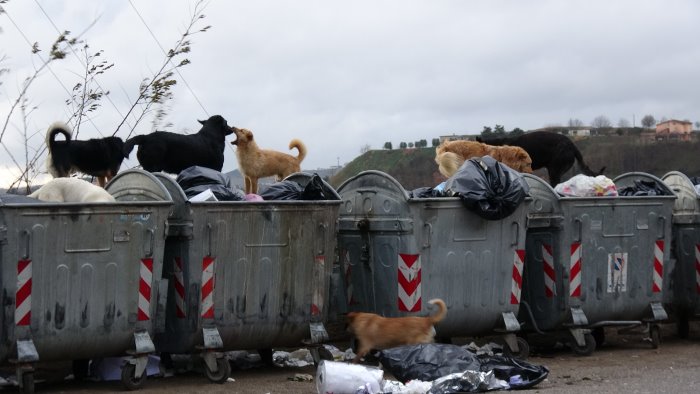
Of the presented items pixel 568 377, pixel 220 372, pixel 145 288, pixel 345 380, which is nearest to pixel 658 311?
pixel 568 377

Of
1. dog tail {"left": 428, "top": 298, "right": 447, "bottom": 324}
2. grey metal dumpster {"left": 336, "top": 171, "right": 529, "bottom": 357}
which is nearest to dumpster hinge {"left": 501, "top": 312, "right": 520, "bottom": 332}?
grey metal dumpster {"left": 336, "top": 171, "right": 529, "bottom": 357}

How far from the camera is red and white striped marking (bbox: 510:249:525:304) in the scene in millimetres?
10461

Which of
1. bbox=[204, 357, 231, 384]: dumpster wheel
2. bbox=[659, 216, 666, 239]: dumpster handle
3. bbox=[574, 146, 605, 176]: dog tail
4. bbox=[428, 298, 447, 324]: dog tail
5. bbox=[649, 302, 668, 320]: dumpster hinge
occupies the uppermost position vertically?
bbox=[574, 146, 605, 176]: dog tail

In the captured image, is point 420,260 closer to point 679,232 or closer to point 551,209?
point 551,209

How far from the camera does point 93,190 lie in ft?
28.1

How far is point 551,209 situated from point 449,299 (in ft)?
4.88

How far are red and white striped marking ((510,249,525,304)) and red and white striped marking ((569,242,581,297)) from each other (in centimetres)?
57

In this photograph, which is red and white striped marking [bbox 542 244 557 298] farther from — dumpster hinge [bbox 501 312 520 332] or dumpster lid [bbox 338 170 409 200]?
dumpster lid [bbox 338 170 409 200]

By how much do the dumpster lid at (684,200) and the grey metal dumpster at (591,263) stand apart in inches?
16.1

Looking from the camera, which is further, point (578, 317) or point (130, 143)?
point (130, 143)

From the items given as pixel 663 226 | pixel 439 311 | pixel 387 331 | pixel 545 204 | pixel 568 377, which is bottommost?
pixel 568 377

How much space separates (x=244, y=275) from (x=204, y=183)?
101 centimetres

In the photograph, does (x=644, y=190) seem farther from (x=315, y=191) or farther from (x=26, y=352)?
(x=26, y=352)

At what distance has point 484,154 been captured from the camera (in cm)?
1250
